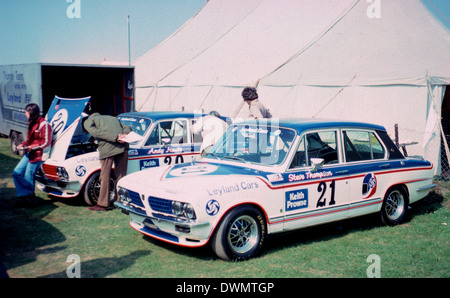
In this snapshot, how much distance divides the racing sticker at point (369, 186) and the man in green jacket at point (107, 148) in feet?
12.2

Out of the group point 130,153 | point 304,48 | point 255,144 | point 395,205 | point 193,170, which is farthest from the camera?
point 304,48

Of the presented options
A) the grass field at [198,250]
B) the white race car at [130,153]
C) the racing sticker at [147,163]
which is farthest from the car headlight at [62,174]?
the racing sticker at [147,163]

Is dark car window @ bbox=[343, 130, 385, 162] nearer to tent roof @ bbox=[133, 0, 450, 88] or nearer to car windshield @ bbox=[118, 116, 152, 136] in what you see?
car windshield @ bbox=[118, 116, 152, 136]

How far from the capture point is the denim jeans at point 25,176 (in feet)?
23.2

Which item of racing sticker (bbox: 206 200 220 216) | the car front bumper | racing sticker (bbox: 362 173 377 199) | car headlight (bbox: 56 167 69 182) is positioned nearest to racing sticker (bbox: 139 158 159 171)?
car headlight (bbox: 56 167 69 182)

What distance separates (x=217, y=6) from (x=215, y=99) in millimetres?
6727

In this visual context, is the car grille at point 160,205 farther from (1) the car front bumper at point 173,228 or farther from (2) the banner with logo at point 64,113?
(2) the banner with logo at point 64,113

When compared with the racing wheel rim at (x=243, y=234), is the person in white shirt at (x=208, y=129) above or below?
above

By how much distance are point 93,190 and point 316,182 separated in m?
3.78

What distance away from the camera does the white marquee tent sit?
33.3 ft

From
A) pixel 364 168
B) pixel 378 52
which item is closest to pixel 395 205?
pixel 364 168

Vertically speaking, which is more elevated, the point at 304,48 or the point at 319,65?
the point at 304,48

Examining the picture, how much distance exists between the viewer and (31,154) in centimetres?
708

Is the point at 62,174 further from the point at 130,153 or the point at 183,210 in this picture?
the point at 183,210
